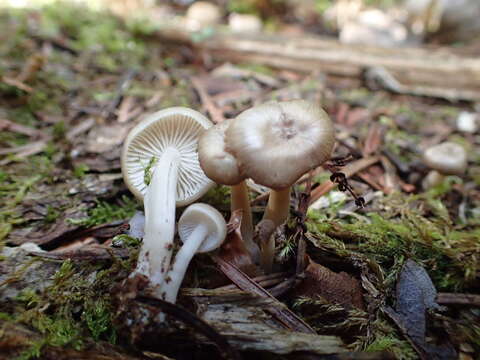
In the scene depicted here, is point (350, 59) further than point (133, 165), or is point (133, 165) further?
point (350, 59)

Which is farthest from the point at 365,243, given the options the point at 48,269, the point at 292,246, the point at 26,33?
the point at 26,33

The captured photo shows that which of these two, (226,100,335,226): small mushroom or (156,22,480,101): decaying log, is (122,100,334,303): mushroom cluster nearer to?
(226,100,335,226): small mushroom

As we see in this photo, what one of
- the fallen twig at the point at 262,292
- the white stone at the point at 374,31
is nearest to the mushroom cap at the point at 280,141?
the fallen twig at the point at 262,292

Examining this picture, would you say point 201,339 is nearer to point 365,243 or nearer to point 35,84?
point 365,243

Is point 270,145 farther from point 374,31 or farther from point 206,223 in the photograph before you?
point 374,31

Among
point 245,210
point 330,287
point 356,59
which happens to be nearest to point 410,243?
point 330,287

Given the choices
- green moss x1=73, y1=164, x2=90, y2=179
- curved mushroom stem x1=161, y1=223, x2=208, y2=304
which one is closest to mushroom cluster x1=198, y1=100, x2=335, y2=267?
curved mushroom stem x1=161, y1=223, x2=208, y2=304

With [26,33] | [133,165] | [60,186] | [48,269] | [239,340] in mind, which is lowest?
[239,340]
